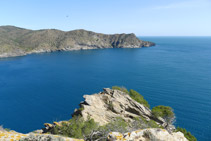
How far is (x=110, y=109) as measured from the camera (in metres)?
41.6

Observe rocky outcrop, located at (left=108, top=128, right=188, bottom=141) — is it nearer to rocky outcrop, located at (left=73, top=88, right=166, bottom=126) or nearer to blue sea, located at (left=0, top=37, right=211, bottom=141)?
rocky outcrop, located at (left=73, top=88, right=166, bottom=126)

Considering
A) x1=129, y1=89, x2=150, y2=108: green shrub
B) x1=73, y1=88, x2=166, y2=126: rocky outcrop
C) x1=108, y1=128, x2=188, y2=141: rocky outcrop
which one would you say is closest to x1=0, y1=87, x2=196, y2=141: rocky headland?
x1=73, y1=88, x2=166, y2=126: rocky outcrop

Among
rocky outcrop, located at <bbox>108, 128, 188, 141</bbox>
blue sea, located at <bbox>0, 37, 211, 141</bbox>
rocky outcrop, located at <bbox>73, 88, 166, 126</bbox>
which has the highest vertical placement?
rocky outcrop, located at <bbox>108, 128, 188, 141</bbox>

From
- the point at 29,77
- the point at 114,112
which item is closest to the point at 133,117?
the point at 114,112

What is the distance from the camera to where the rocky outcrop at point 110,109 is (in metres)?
36.6

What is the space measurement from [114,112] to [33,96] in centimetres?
5819

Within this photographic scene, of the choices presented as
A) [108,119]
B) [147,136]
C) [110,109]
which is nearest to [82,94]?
[110,109]

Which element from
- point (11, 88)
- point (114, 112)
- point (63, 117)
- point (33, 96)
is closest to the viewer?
point (114, 112)

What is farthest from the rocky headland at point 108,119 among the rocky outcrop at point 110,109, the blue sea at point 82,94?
the blue sea at point 82,94

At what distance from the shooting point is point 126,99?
46500 millimetres

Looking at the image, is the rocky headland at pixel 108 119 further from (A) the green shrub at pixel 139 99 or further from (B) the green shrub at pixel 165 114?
(A) the green shrub at pixel 139 99

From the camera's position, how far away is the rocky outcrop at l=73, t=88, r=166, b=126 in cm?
3662

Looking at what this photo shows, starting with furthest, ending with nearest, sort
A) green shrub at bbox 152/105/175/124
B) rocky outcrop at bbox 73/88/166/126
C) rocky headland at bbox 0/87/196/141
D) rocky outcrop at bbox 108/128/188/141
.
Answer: green shrub at bbox 152/105/175/124, rocky outcrop at bbox 73/88/166/126, rocky headland at bbox 0/87/196/141, rocky outcrop at bbox 108/128/188/141

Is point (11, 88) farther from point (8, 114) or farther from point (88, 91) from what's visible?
point (88, 91)
